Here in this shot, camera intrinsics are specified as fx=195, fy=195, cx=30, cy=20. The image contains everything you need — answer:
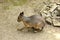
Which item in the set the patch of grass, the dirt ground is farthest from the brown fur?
the patch of grass

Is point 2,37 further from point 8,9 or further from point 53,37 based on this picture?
point 8,9

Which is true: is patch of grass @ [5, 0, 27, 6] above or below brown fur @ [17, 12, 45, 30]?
above

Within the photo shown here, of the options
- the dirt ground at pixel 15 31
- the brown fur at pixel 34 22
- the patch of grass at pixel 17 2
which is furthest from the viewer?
the patch of grass at pixel 17 2

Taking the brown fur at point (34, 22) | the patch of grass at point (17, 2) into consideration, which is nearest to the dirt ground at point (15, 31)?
the brown fur at point (34, 22)

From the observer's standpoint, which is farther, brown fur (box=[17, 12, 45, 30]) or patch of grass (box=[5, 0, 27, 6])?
patch of grass (box=[5, 0, 27, 6])

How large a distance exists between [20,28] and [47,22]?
0.79 meters

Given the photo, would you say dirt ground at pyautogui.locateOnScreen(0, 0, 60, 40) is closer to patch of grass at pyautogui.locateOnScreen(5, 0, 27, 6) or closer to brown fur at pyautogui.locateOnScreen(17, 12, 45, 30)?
brown fur at pyautogui.locateOnScreen(17, 12, 45, 30)

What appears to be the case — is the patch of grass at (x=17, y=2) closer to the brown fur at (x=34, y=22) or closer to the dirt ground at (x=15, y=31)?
the dirt ground at (x=15, y=31)

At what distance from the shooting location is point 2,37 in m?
4.61

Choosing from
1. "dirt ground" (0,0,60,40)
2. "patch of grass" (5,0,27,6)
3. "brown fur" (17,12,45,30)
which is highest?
"patch of grass" (5,0,27,6)

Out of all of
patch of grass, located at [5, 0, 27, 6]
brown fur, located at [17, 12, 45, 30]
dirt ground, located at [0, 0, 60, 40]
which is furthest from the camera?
patch of grass, located at [5, 0, 27, 6]

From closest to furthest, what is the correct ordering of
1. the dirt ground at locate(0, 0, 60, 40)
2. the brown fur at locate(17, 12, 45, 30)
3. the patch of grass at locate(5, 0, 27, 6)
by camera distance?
the dirt ground at locate(0, 0, 60, 40) → the brown fur at locate(17, 12, 45, 30) → the patch of grass at locate(5, 0, 27, 6)

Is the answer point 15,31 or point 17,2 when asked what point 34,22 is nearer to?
point 15,31

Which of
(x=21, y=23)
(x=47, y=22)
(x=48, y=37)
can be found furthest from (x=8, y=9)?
(x=48, y=37)
